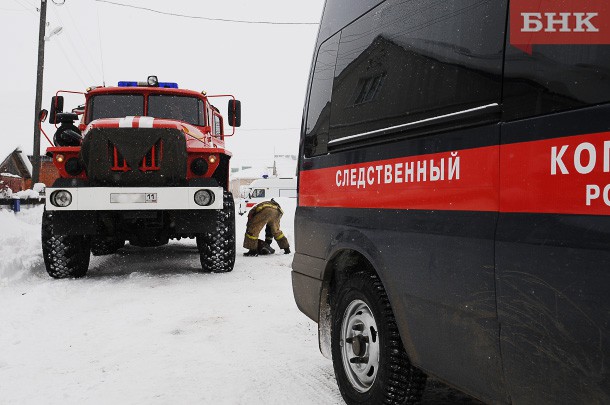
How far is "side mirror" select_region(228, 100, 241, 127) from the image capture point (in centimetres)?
798

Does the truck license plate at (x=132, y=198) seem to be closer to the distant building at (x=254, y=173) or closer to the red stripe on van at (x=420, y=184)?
the red stripe on van at (x=420, y=184)

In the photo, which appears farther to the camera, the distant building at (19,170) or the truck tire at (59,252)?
the distant building at (19,170)

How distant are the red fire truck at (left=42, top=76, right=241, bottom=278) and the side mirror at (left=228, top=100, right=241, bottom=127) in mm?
718

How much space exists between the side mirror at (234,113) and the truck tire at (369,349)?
5.43 meters

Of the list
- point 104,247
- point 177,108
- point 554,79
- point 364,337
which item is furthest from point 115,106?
point 554,79

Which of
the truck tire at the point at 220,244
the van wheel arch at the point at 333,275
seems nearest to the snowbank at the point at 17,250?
the truck tire at the point at 220,244

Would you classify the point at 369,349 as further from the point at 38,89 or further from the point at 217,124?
the point at 38,89

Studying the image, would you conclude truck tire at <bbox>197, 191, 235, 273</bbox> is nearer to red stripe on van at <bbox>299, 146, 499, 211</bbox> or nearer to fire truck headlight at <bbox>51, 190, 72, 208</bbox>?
fire truck headlight at <bbox>51, 190, 72, 208</bbox>

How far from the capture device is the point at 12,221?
1038 centimetres

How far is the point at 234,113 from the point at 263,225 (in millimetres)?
2138

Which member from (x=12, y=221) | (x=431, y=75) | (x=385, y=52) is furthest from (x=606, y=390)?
(x=12, y=221)

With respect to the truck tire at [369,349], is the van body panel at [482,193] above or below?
above

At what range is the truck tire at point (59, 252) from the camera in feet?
22.0

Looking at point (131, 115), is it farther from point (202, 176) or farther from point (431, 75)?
point (431, 75)
